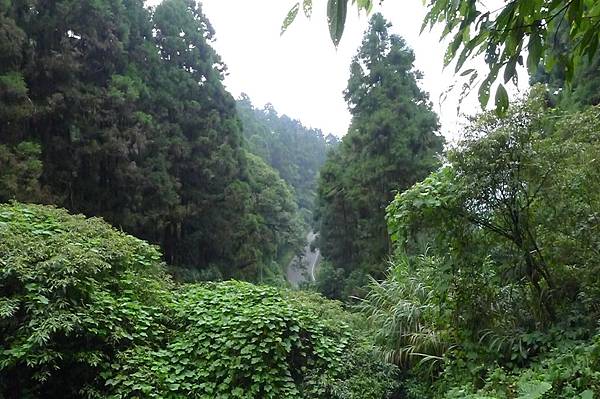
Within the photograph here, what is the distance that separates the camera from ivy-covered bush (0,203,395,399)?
3.74 meters

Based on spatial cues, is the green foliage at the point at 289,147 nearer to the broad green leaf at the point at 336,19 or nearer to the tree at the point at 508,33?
the tree at the point at 508,33

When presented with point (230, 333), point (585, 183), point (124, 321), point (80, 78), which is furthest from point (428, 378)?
point (80, 78)

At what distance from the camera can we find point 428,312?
4824 mm

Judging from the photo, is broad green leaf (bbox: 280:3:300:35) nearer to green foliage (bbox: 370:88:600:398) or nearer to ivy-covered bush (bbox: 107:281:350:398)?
green foliage (bbox: 370:88:600:398)

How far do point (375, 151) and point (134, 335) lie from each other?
40.0 feet

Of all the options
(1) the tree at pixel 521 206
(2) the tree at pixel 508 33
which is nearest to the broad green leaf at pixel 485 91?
(2) the tree at pixel 508 33

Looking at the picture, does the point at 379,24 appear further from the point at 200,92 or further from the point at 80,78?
the point at 80,78

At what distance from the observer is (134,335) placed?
4.21m

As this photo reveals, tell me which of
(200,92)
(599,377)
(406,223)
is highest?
(200,92)

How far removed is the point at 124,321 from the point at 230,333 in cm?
90

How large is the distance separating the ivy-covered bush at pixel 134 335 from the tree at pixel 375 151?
9.71m

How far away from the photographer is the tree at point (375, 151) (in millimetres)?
14945

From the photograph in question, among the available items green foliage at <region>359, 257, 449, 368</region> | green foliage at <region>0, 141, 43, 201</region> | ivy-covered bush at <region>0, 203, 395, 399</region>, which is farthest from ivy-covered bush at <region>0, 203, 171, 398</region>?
green foliage at <region>0, 141, 43, 201</region>

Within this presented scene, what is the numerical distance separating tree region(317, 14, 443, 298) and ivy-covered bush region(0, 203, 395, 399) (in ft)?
31.9
